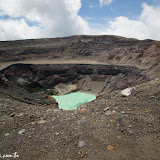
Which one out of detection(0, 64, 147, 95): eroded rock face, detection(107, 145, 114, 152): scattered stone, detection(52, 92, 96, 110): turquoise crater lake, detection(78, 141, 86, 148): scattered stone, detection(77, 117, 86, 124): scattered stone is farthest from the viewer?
detection(0, 64, 147, 95): eroded rock face

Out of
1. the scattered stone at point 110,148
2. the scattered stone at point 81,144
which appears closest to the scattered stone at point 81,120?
the scattered stone at point 81,144

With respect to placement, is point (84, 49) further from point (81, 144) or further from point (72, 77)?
point (81, 144)

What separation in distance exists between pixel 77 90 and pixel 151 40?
87.3ft

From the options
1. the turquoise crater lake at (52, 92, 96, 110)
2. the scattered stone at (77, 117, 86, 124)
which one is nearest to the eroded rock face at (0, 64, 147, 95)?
the turquoise crater lake at (52, 92, 96, 110)

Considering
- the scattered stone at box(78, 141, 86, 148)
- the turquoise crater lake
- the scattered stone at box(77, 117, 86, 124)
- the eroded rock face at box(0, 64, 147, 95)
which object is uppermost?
the eroded rock face at box(0, 64, 147, 95)

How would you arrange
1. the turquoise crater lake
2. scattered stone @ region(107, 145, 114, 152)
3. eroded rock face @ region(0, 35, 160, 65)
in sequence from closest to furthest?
scattered stone @ region(107, 145, 114, 152), the turquoise crater lake, eroded rock face @ region(0, 35, 160, 65)

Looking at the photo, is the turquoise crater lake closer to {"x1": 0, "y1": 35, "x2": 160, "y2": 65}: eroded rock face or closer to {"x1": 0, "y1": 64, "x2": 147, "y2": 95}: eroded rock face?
{"x1": 0, "y1": 64, "x2": 147, "y2": 95}: eroded rock face

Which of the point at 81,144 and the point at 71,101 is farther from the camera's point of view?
the point at 71,101

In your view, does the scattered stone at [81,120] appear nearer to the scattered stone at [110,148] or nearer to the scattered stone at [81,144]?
the scattered stone at [81,144]

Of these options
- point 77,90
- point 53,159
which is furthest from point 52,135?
point 77,90

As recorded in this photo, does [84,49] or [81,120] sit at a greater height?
[84,49]

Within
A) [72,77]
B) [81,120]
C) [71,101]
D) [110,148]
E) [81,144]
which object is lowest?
[110,148]

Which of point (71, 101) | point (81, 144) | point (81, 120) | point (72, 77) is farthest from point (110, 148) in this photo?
point (72, 77)

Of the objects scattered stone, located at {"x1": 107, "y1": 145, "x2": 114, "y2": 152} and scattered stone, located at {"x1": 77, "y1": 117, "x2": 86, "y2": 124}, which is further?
scattered stone, located at {"x1": 77, "y1": 117, "x2": 86, "y2": 124}
